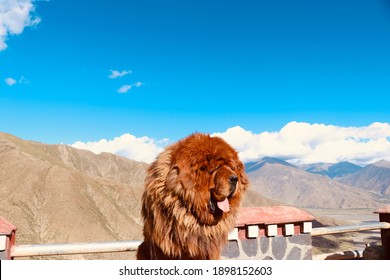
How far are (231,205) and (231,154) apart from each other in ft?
0.94

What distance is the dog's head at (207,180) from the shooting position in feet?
5.79

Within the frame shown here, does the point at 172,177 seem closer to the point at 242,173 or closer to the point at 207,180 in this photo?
the point at 207,180

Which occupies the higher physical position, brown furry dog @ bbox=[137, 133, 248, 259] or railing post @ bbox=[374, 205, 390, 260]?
brown furry dog @ bbox=[137, 133, 248, 259]

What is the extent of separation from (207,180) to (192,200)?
13cm

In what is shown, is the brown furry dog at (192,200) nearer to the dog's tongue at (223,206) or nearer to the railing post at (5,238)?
the dog's tongue at (223,206)

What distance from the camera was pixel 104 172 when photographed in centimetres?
16875

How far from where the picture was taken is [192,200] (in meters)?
1.77

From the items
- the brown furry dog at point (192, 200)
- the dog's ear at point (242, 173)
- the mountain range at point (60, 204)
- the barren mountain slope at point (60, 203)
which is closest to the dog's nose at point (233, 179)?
the brown furry dog at point (192, 200)

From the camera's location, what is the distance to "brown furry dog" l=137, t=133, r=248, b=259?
1779 millimetres

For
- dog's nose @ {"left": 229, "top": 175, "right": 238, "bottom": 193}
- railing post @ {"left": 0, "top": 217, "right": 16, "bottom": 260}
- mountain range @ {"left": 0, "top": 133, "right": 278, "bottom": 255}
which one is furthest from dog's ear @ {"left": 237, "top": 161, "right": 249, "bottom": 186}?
mountain range @ {"left": 0, "top": 133, "right": 278, "bottom": 255}

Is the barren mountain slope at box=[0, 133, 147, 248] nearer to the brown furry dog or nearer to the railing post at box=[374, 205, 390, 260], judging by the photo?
the railing post at box=[374, 205, 390, 260]

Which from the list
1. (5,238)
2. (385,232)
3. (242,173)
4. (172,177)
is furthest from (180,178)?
(385,232)
